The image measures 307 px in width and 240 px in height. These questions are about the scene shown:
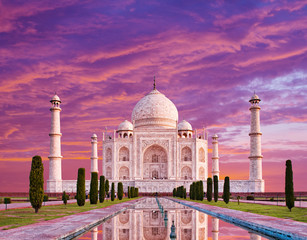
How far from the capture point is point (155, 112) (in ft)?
146

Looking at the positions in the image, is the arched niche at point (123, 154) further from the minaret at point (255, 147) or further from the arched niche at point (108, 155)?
the minaret at point (255, 147)

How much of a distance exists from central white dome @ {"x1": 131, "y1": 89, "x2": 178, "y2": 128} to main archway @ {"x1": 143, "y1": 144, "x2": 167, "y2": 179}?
3.17 metres

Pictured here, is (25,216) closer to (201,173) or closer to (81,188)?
(81,188)

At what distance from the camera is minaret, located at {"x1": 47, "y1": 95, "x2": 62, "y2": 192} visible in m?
34.8

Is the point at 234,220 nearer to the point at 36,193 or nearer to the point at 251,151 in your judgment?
the point at 36,193

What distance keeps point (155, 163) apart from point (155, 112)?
6491mm

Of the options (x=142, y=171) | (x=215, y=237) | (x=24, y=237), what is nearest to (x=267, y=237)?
(x=215, y=237)

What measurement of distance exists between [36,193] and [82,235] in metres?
7.01

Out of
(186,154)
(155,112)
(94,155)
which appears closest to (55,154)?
(94,155)

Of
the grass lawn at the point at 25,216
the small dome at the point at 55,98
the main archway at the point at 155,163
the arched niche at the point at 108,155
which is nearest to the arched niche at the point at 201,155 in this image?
the main archway at the point at 155,163

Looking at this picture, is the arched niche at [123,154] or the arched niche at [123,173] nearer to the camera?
the arched niche at [123,173]

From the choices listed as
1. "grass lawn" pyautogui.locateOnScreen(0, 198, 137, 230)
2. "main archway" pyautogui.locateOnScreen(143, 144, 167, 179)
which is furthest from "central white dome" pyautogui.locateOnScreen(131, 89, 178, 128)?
"grass lawn" pyautogui.locateOnScreen(0, 198, 137, 230)

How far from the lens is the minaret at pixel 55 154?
34.8 m

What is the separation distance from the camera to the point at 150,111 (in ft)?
146
